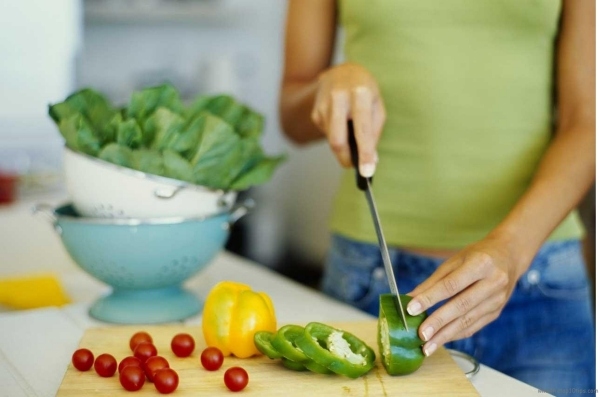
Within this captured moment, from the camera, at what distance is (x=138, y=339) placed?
40.0 inches

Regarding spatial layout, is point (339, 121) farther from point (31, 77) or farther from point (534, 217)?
point (31, 77)

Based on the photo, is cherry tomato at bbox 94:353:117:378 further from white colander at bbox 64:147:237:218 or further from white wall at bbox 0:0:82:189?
white wall at bbox 0:0:82:189

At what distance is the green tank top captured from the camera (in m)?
1.24

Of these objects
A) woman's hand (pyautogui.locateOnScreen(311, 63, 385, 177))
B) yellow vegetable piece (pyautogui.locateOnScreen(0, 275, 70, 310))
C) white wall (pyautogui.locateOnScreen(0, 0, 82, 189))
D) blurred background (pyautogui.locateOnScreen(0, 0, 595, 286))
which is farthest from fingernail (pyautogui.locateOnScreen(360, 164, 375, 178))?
white wall (pyautogui.locateOnScreen(0, 0, 82, 189))

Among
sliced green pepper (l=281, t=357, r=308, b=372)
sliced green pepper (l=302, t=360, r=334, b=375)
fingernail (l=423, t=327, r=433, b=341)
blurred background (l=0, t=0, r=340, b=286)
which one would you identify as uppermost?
fingernail (l=423, t=327, r=433, b=341)

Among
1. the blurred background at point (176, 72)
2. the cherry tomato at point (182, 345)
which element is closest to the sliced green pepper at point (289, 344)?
the cherry tomato at point (182, 345)

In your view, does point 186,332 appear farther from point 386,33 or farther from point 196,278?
point 386,33

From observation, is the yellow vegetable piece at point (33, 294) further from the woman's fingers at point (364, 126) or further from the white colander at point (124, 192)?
the woman's fingers at point (364, 126)

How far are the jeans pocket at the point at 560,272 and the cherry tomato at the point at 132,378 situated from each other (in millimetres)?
661

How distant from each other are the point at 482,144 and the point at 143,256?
0.55 meters

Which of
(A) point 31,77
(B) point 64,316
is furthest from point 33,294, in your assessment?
(A) point 31,77

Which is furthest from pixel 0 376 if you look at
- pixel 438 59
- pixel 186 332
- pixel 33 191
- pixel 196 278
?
pixel 33 191

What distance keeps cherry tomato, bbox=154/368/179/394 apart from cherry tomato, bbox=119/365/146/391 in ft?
0.07

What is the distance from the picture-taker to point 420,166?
1.28m
